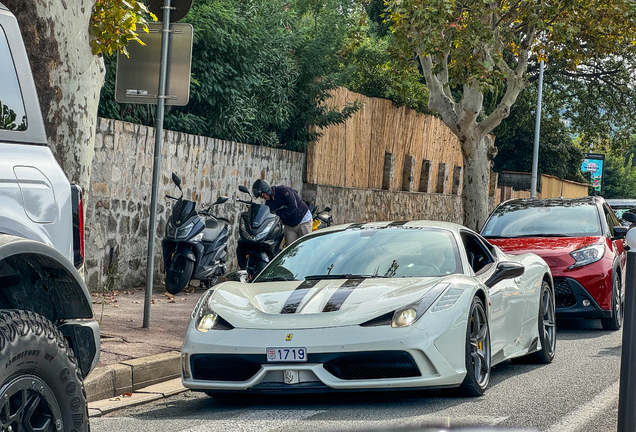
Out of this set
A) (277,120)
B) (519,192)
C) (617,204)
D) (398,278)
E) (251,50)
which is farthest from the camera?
(519,192)

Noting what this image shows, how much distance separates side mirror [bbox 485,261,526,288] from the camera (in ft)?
24.3

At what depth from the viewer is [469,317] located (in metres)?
6.48

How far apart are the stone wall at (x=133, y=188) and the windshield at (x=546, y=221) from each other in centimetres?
472

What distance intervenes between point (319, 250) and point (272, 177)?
9.53 metres

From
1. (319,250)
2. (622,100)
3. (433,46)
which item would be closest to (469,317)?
(319,250)

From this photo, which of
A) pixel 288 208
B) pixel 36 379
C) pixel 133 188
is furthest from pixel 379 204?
pixel 36 379

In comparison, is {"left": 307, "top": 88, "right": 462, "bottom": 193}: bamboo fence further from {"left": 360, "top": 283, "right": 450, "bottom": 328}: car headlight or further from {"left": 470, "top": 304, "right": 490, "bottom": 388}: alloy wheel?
{"left": 360, "top": 283, "right": 450, "bottom": 328}: car headlight

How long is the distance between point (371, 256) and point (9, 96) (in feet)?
13.2

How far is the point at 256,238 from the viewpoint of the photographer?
13.0 m

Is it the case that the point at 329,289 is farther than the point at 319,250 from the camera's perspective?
No

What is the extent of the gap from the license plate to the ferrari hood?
0.57ft

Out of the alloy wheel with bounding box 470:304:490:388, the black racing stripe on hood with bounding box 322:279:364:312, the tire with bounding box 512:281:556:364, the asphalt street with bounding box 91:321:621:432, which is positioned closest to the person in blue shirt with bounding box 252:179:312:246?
the tire with bounding box 512:281:556:364

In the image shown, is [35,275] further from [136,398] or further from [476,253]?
[476,253]

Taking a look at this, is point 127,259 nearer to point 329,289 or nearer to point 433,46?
point 329,289
